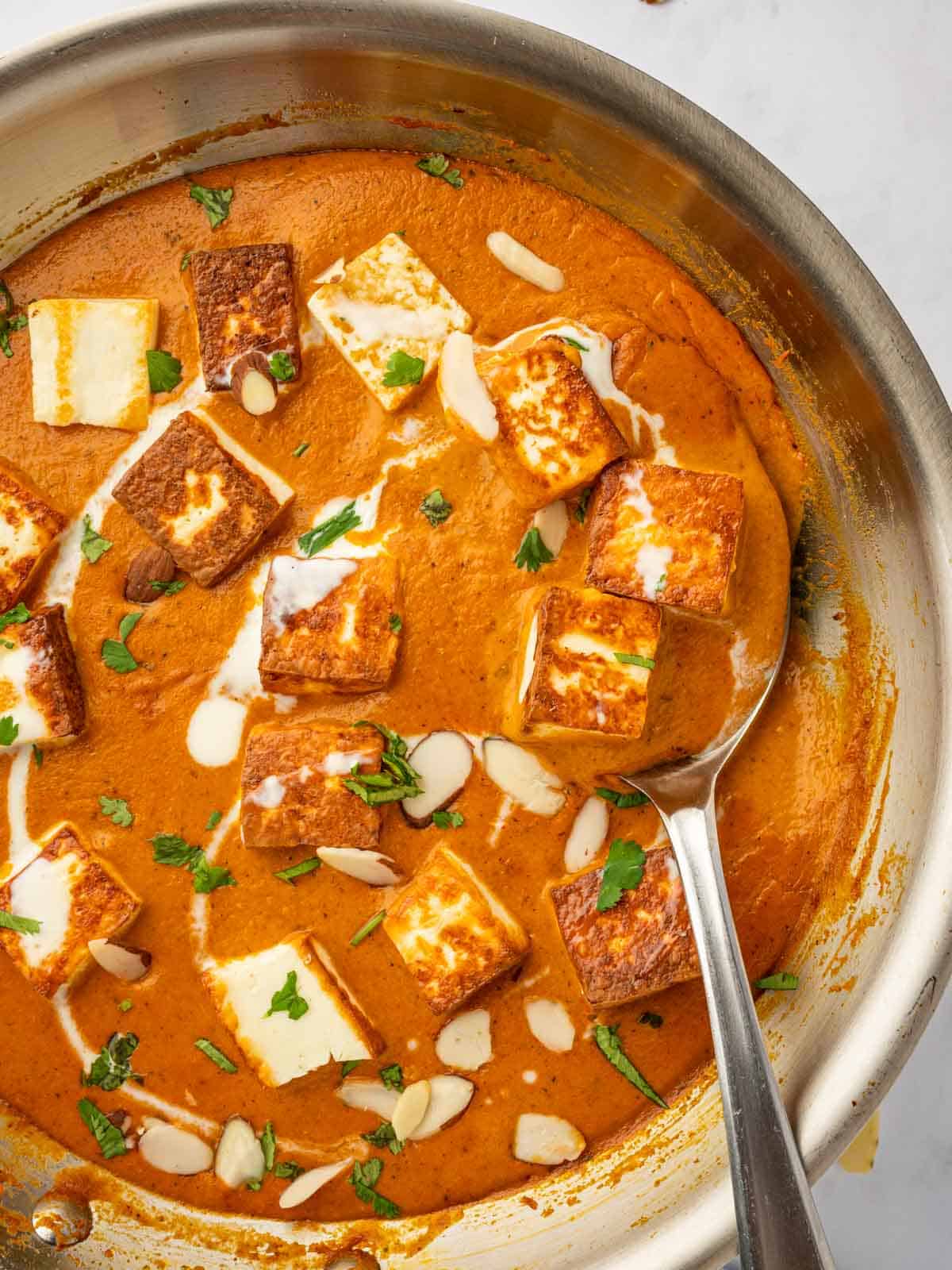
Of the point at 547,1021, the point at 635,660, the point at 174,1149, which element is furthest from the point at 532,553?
the point at 174,1149

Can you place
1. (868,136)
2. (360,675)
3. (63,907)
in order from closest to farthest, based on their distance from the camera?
(360,675), (63,907), (868,136)

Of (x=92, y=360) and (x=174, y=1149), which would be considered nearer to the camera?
(x=92, y=360)

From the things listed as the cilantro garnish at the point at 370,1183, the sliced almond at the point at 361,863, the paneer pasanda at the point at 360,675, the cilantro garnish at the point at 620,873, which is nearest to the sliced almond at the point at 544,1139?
the paneer pasanda at the point at 360,675

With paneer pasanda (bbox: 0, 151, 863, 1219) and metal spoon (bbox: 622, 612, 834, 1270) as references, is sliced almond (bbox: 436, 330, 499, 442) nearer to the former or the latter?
paneer pasanda (bbox: 0, 151, 863, 1219)

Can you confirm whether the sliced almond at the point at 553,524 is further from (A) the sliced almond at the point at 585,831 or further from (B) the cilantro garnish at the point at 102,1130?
(B) the cilantro garnish at the point at 102,1130

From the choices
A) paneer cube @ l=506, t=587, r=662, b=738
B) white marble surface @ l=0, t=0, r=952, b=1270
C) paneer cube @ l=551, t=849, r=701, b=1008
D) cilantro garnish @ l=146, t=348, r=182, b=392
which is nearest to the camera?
paneer cube @ l=506, t=587, r=662, b=738

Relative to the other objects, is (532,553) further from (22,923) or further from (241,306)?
(22,923)

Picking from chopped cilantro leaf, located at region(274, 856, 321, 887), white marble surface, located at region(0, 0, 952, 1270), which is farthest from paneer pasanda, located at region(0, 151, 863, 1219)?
white marble surface, located at region(0, 0, 952, 1270)
